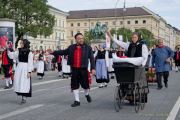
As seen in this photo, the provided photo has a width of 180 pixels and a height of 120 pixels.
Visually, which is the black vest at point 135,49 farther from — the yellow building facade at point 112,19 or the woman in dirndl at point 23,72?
the yellow building facade at point 112,19

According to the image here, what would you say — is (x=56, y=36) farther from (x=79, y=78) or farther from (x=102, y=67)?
(x=79, y=78)

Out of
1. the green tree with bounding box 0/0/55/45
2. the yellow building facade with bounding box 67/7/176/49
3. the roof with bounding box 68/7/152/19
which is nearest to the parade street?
the green tree with bounding box 0/0/55/45

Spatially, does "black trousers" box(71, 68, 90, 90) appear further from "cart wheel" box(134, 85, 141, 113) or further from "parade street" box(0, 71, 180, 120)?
"cart wheel" box(134, 85, 141, 113)

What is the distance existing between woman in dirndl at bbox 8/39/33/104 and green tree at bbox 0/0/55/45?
161 ft

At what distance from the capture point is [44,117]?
9.36 meters

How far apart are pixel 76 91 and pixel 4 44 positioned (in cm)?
504

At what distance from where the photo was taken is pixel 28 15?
62.8 meters

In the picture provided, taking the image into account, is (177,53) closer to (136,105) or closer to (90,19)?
(136,105)

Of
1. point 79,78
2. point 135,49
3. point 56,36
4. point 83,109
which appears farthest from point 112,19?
point 83,109

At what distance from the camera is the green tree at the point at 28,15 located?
6162cm

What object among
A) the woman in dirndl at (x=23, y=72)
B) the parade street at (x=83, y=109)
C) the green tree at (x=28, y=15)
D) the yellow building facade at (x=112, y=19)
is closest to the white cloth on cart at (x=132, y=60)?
the parade street at (x=83, y=109)

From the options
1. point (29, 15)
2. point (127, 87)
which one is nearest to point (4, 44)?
point (127, 87)

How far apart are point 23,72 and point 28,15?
2033 inches

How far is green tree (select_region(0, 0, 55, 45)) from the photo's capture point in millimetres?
61625
